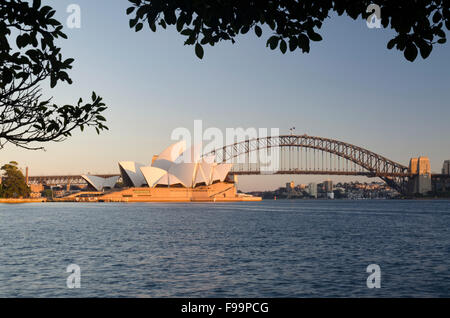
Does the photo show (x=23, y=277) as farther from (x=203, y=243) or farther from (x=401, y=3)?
(x=401, y=3)

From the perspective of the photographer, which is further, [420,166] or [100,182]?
[100,182]

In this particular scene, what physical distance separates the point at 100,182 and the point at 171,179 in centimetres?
3144

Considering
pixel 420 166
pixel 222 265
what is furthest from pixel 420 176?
pixel 222 265

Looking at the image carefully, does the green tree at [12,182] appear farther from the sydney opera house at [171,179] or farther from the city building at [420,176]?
the city building at [420,176]

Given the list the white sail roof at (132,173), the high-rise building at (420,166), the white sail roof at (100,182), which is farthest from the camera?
the white sail roof at (100,182)

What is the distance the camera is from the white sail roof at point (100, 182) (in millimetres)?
142750

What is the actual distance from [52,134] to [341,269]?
48.0 feet

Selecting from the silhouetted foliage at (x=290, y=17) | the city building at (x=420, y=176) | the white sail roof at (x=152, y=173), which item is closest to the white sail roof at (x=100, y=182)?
the white sail roof at (x=152, y=173)

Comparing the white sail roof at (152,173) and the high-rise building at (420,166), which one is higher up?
the high-rise building at (420,166)

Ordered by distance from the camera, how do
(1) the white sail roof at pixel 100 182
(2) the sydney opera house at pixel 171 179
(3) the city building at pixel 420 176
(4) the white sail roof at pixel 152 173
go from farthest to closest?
(1) the white sail roof at pixel 100 182 → (3) the city building at pixel 420 176 → (4) the white sail roof at pixel 152 173 → (2) the sydney opera house at pixel 171 179

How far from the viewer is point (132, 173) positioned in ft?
426

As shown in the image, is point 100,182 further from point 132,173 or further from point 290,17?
point 290,17

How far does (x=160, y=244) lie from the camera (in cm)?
2636
